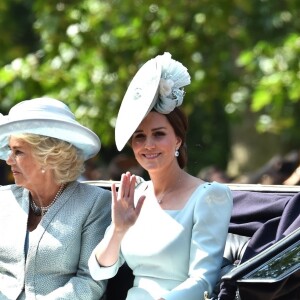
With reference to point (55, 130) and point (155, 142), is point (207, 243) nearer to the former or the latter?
point (155, 142)

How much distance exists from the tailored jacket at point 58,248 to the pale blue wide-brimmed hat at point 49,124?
237 millimetres

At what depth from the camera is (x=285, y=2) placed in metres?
12.3

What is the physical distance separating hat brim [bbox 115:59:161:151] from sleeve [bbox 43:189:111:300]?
1.31 feet

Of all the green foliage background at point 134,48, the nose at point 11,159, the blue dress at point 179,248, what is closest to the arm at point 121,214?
the blue dress at point 179,248

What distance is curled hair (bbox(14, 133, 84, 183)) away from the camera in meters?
5.25

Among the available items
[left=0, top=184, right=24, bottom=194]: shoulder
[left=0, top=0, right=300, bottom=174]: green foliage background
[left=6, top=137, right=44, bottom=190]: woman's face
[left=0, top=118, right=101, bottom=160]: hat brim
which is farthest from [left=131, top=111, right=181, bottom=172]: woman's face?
[left=0, top=0, right=300, bottom=174]: green foliage background

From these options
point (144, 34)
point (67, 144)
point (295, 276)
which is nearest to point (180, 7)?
Answer: point (144, 34)

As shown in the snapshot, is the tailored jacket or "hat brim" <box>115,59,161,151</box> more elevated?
"hat brim" <box>115,59,161,151</box>

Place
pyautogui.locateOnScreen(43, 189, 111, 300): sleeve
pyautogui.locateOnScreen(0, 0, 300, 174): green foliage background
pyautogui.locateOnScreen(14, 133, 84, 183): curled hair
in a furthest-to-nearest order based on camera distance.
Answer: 1. pyautogui.locateOnScreen(0, 0, 300, 174): green foliage background
2. pyautogui.locateOnScreen(14, 133, 84, 183): curled hair
3. pyautogui.locateOnScreen(43, 189, 111, 300): sleeve

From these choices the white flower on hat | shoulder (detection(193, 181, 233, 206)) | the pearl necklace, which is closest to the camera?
shoulder (detection(193, 181, 233, 206))

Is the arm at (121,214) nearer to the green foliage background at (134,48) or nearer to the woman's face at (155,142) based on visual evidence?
the woman's face at (155,142)

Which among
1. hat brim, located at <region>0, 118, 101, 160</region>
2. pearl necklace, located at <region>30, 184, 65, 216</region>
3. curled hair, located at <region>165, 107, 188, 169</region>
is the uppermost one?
curled hair, located at <region>165, 107, 188, 169</region>

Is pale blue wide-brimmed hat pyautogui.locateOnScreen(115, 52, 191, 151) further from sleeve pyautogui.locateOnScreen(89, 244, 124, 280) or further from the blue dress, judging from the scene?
sleeve pyautogui.locateOnScreen(89, 244, 124, 280)

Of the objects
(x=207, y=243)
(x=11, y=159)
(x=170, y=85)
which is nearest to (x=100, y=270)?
(x=207, y=243)
